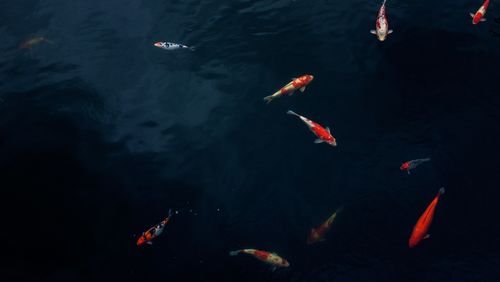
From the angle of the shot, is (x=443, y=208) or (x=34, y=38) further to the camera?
(x=34, y=38)

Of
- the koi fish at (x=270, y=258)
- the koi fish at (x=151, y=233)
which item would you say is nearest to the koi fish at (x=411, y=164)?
the koi fish at (x=270, y=258)

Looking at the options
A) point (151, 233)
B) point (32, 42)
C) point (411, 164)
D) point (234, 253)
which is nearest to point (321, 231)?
point (234, 253)

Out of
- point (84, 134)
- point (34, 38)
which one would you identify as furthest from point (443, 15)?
point (34, 38)

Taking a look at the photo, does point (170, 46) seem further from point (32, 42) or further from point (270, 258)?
point (270, 258)

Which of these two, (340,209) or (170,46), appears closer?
(340,209)

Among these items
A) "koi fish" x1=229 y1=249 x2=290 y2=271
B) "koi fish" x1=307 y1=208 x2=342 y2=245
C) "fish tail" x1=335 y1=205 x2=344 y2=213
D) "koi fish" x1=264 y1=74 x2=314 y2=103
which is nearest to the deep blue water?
"fish tail" x1=335 y1=205 x2=344 y2=213

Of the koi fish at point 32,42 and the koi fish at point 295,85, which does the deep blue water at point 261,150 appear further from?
the koi fish at point 32,42

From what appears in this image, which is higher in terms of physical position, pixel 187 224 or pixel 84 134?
pixel 84 134

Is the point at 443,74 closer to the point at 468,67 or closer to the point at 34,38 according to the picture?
the point at 468,67

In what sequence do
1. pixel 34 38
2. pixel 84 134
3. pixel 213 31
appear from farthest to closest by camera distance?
pixel 34 38
pixel 213 31
pixel 84 134
